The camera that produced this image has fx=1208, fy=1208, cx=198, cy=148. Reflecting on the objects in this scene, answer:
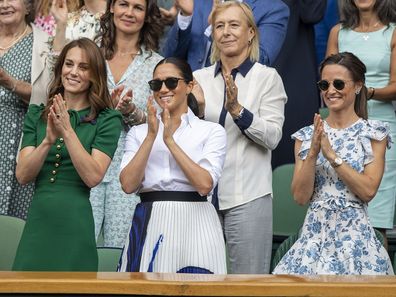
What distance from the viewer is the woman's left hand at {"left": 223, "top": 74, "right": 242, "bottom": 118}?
674 cm

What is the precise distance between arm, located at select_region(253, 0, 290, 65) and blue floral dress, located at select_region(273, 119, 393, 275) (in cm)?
152

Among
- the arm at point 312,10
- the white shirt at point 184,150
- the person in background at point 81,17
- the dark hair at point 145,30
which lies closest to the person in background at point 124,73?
the dark hair at point 145,30

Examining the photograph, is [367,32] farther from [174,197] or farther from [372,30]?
[174,197]

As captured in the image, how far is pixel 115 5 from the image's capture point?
7879mm

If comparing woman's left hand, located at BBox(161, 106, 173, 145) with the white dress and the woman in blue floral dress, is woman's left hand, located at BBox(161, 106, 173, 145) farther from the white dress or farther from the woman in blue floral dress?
the woman in blue floral dress

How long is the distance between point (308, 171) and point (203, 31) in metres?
2.19

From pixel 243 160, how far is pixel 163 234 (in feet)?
3.74

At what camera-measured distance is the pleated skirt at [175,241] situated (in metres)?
6.11

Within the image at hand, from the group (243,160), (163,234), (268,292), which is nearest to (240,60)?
(243,160)

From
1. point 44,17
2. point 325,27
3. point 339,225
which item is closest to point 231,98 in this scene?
point 339,225

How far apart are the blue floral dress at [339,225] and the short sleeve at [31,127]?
1.45 metres

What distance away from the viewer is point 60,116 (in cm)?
614

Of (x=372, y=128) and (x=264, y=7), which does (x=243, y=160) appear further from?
(x=264, y=7)

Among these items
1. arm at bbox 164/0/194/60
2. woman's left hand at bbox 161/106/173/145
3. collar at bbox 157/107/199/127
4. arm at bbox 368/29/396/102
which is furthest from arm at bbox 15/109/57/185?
arm at bbox 368/29/396/102
